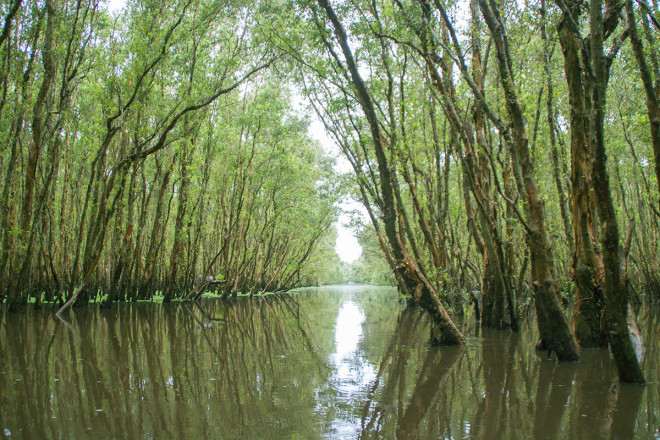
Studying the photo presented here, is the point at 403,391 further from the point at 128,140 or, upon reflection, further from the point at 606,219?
the point at 128,140

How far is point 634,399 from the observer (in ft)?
13.2

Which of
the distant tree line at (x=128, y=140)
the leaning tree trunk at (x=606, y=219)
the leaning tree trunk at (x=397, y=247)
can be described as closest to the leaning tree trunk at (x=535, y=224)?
the leaning tree trunk at (x=606, y=219)

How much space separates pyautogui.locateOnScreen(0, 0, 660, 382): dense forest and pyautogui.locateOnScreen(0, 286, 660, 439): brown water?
76cm

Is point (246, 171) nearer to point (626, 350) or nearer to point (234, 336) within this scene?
point (234, 336)

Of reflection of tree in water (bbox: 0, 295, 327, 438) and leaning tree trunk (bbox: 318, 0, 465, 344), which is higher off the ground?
leaning tree trunk (bbox: 318, 0, 465, 344)

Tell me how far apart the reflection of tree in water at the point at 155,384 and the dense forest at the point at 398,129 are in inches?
110

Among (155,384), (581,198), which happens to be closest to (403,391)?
(155,384)

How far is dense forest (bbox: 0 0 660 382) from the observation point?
225 inches

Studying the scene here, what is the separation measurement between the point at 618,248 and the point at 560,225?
16806mm

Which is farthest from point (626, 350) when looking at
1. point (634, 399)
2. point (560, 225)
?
point (560, 225)

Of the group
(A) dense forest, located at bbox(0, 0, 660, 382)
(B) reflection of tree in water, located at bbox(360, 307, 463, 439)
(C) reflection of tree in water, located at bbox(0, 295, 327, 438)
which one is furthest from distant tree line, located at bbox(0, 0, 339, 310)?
(B) reflection of tree in water, located at bbox(360, 307, 463, 439)

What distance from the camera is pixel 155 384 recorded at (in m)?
4.42

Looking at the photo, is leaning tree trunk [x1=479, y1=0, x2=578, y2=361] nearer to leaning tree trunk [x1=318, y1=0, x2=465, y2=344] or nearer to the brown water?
the brown water

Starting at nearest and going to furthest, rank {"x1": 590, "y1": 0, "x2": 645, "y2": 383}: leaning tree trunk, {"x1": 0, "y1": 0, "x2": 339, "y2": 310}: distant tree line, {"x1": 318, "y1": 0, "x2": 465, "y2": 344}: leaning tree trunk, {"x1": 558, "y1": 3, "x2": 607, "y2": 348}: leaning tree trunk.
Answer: {"x1": 590, "y1": 0, "x2": 645, "y2": 383}: leaning tree trunk → {"x1": 558, "y1": 3, "x2": 607, "y2": 348}: leaning tree trunk → {"x1": 318, "y1": 0, "x2": 465, "y2": 344}: leaning tree trunk → {"x1": 0, "y1": 0, "x2": 339, "y2": 310}: distant tree line
